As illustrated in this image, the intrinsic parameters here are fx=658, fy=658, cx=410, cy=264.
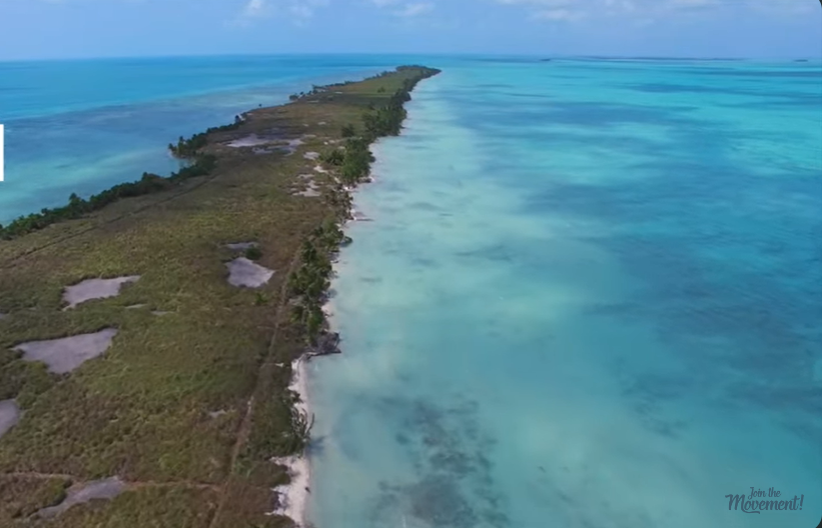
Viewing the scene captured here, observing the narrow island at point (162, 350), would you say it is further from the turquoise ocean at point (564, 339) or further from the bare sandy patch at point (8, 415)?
the turquoise ocean at point (564, 339)

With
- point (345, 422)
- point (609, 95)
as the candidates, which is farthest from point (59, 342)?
point (609, 95)

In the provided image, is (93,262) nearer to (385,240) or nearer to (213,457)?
(385,240)

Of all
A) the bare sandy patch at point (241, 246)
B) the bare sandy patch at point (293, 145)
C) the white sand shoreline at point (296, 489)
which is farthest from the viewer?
the bare sandy patch at point (293, 145)

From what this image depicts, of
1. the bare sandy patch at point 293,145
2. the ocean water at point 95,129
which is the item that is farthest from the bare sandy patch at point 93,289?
the bare sandy patch at point 293,145

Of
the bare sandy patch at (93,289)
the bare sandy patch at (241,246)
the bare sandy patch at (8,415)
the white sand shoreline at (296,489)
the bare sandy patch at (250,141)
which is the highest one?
the bare sandy patch at (250,141)

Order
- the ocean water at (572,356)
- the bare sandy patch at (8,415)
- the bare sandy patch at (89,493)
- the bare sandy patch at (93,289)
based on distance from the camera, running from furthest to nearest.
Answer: the bare sandy patch at (93,289), the bare sandy patch at (8,415), the ocean water at (572,356), the bare sandy patch at (89,493)

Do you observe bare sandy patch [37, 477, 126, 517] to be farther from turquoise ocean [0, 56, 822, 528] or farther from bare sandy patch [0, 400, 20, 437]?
turquoise ocean [0, 56, 822, 528]
